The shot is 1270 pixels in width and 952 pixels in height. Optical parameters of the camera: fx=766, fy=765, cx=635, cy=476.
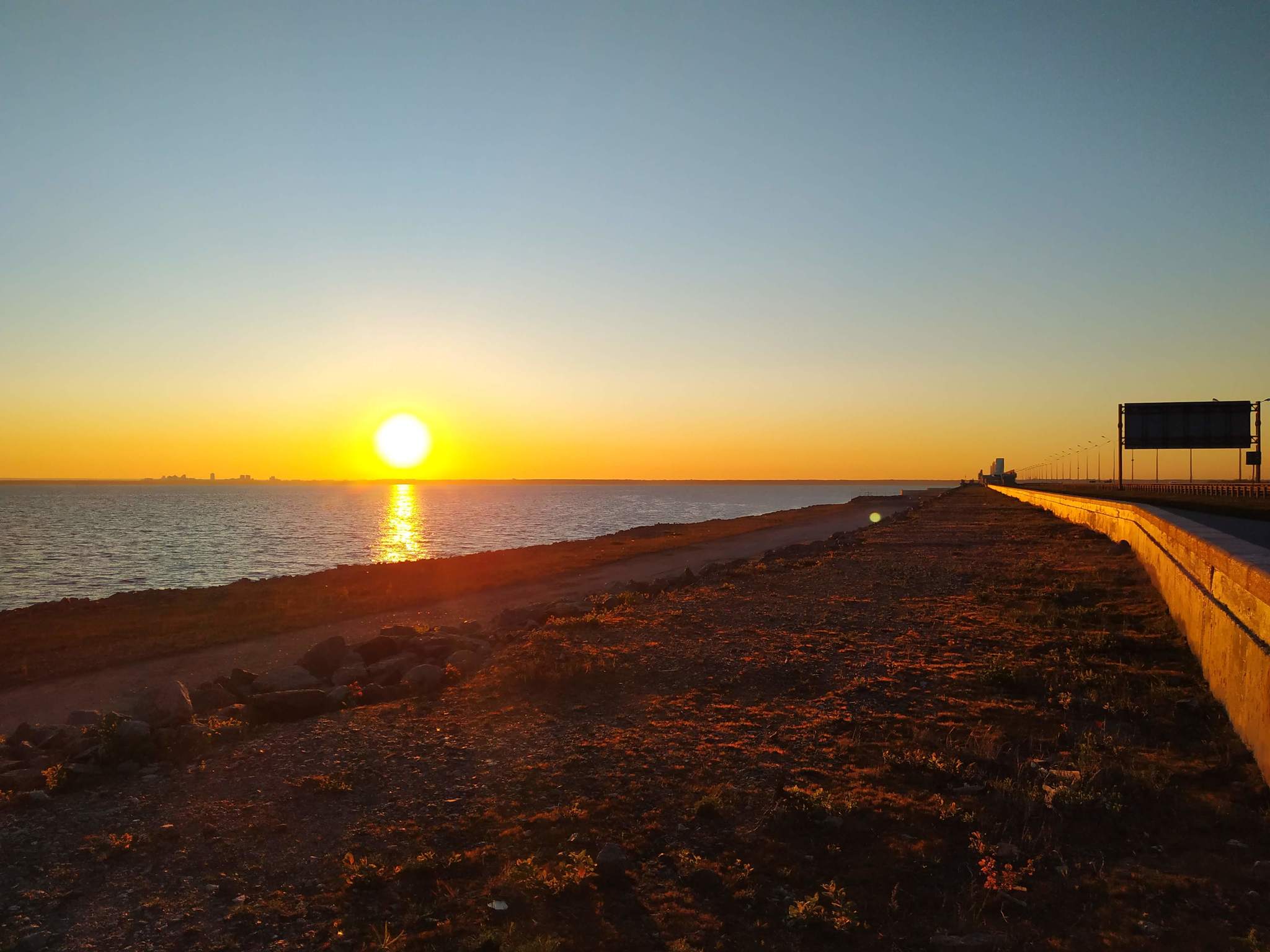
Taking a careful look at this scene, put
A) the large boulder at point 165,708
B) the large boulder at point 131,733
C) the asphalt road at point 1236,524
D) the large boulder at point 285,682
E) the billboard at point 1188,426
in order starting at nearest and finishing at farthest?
the large boulder at point 131,733 → the large boulder at point 165,708 → the large boulder at point 285,682 → the asphalt road at point 1236,524 → the billboard at point 1188,426

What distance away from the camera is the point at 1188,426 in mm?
54125

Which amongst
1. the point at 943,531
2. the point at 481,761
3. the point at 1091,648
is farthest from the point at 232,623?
the point at 943,531

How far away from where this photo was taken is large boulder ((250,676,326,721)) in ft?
31.5

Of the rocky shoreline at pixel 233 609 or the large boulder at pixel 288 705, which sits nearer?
the large boulder at pixel 288 705

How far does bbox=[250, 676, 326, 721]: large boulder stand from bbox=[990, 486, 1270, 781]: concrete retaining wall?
988cm

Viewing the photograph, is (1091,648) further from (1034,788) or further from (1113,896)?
(1113,896)

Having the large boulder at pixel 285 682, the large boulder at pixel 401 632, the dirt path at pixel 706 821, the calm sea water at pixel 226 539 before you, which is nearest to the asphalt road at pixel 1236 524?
the dirt path at pixel 706 821

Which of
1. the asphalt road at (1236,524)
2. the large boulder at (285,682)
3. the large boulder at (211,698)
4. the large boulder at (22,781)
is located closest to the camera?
the large boulder at (22,781)

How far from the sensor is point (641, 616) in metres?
15.5

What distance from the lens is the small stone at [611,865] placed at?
5.21m

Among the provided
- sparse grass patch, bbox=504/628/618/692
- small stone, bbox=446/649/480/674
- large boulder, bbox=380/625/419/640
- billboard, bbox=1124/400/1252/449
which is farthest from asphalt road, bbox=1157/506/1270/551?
billboard, bbox=1124/400/1252/449

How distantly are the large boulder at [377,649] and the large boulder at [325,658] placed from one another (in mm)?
472

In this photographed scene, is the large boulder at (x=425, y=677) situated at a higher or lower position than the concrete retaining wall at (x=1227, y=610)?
lower

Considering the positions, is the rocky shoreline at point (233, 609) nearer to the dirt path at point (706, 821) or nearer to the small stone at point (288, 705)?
the small stone at point (288, 705)
